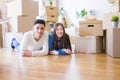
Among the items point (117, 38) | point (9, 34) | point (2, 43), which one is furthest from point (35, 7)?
point (117, 38)

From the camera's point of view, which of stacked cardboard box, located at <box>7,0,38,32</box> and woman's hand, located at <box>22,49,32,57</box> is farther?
stacked cardboard box, located at <box>7,0,38,32</box>

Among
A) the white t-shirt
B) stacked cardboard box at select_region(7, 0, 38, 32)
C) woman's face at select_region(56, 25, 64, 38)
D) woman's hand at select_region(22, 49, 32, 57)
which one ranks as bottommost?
woman's hand at select_region(22, 49, 32, 57)

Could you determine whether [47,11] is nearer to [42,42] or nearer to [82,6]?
[82,6]

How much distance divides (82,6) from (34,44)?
2.86 m

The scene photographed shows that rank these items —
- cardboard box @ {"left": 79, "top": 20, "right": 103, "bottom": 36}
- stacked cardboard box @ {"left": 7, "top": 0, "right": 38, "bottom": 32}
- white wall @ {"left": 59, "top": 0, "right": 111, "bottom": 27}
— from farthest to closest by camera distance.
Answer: white wall @ {"left": 59, "top": 0, "right": 111, "bottom": 27} → stacked cardboard box @ {"left": 7, "top": 0, "right": 38, "bottom": 32} → cardboard box @ {"left": 79, "top": 20, "right": 103, "bottom": 36}

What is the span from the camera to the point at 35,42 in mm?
2828

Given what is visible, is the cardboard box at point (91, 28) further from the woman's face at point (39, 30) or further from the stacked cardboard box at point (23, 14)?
the stacked cardboard box at point (23, 14)

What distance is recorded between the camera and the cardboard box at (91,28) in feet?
10.8

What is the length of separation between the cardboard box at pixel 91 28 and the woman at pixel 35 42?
2.45 feet

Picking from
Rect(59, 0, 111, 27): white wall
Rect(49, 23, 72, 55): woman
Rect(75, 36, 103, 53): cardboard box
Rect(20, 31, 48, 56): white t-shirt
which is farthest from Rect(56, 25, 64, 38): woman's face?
Rect(59, 0, 111, 27): white wall

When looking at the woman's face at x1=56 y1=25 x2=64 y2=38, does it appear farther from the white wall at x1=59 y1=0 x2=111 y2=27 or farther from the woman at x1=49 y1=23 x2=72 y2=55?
the white wall at x1=59 y1=0 x2=111 y2=27

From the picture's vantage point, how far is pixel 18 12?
13.9 feet

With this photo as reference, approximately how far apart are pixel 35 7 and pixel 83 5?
1482 millimetres

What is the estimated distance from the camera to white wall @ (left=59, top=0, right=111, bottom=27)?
492cm
